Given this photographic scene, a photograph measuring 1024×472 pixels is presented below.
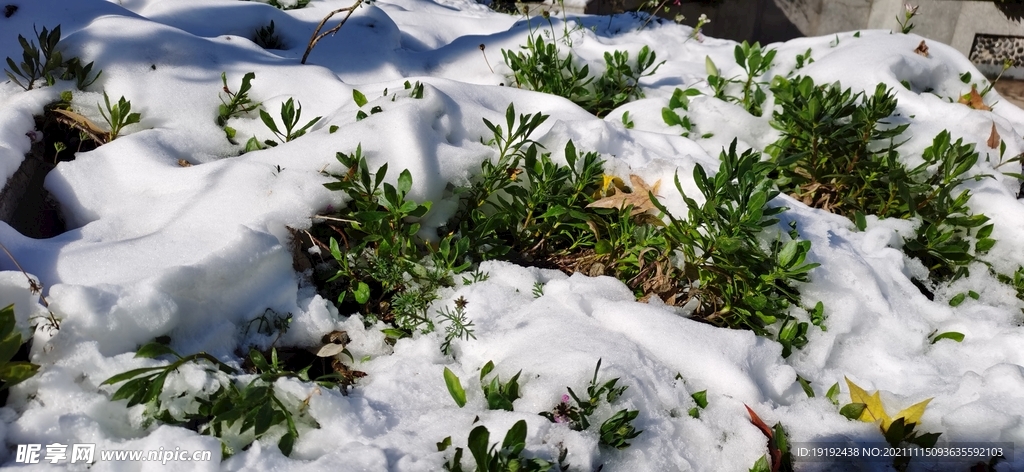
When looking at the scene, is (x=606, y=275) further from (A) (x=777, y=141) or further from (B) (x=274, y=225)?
(A) (x=777, y=141)

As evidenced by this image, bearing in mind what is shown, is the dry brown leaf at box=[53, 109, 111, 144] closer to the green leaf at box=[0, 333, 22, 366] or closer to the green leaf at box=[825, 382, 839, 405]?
the green leaf at box=[0, 333, 22, 366]

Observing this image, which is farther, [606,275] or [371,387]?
[606,275]

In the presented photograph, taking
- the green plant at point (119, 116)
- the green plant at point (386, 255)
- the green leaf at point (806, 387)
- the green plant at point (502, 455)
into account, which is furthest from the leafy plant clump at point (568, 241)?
the green plant at point (119, 116)

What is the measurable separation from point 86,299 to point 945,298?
253 cm

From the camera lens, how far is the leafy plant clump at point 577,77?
306 centimetres

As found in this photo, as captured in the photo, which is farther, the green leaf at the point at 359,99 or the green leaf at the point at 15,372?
the green leaf at the point at 359,99

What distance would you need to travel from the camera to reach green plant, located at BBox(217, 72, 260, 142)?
235 cm

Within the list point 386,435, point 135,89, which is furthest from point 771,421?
point 135,89

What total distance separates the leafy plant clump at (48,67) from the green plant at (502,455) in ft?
6.27

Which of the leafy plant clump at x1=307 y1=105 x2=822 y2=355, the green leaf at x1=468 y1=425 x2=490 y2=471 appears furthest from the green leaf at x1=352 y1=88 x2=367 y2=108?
the green leaf at x1=468 y1=425 x2=490 y2=471

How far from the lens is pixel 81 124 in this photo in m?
2.11

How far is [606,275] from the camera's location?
6.65 feet

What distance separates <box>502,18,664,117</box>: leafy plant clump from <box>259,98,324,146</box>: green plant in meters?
1.15

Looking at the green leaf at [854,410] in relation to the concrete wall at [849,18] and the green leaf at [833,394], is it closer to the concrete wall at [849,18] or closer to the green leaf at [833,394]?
the green leaf at [833,394]
